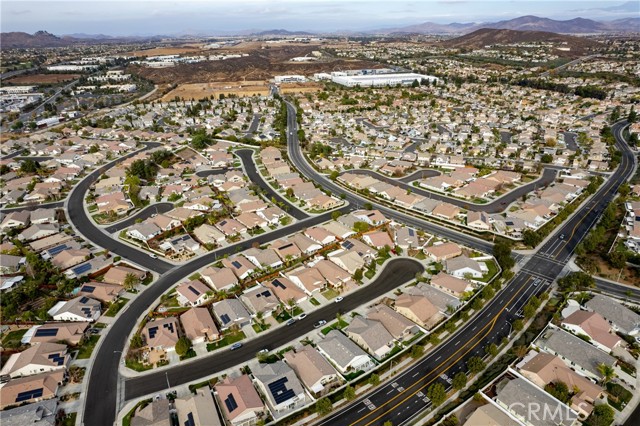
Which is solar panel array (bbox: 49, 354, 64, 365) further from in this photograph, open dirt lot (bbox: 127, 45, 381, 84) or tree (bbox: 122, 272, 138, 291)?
open dirt lot (bbox: 127, 45, 381, 84)

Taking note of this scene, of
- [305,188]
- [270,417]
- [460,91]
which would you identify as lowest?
[270,417]

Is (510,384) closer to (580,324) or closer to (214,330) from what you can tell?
(580,324)

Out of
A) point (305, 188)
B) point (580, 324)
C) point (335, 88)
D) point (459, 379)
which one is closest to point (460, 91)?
point (335, 88)

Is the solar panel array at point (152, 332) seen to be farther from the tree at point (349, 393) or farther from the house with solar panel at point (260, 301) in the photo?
the tree at point (349, 393)

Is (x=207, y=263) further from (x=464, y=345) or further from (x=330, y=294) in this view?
(x=464, y=345)

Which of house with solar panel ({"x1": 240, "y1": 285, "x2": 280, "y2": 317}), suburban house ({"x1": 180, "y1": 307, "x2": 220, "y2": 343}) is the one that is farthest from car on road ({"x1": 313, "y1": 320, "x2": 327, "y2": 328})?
suburban house ({"x1": 180, "y1": 307, "x2": 220, "y2": 343})

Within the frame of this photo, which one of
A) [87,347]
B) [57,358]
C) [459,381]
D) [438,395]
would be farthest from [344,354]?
[57,358]
